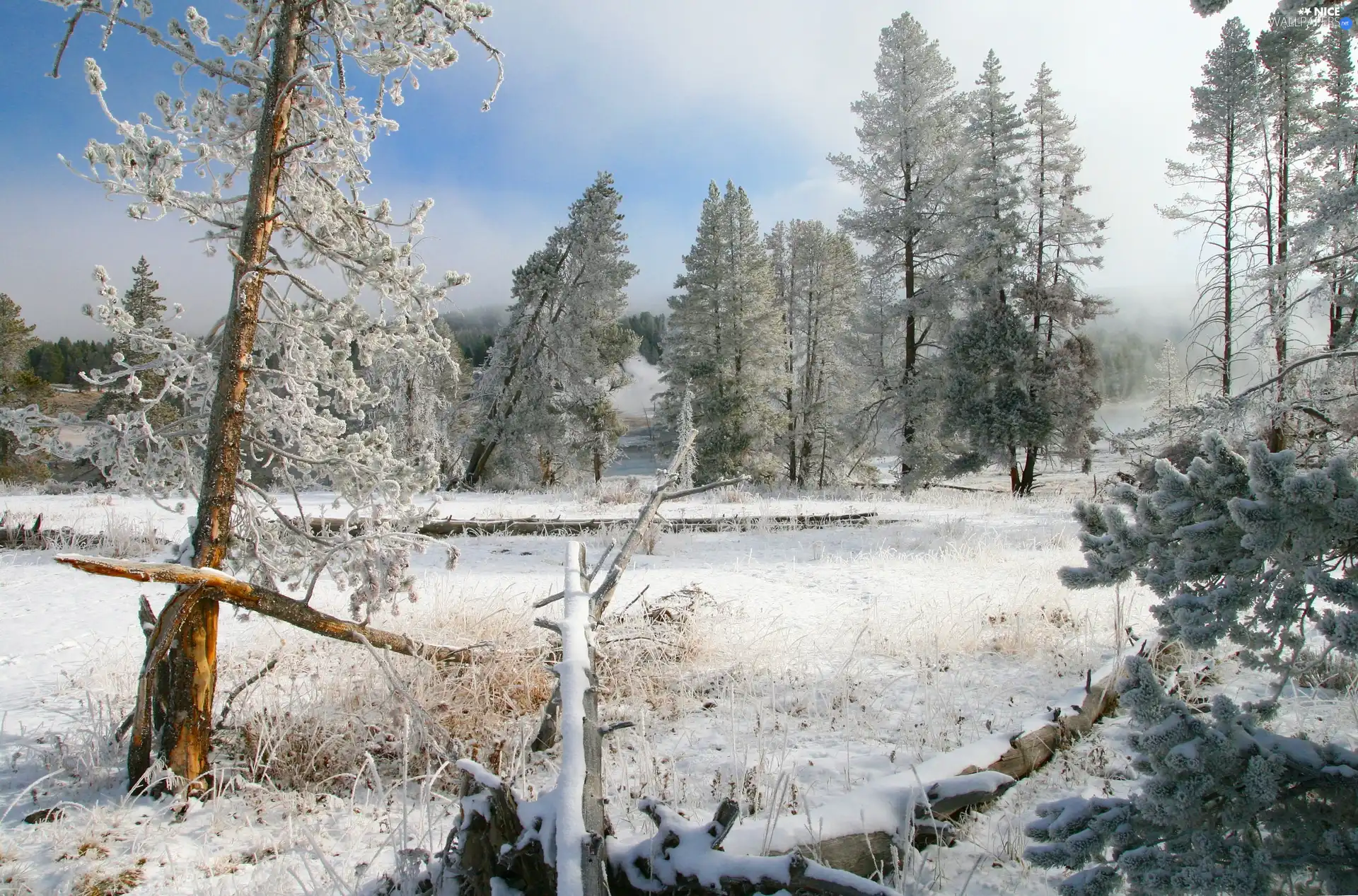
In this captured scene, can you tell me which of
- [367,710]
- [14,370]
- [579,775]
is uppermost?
[14,370]

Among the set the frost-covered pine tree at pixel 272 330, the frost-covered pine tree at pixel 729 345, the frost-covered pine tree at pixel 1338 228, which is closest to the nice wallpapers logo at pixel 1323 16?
the frost-covered pine tree at pixel 1338 228

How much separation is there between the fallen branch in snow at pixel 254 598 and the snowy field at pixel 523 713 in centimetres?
30

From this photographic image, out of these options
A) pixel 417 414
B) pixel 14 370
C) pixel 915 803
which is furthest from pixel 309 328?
pixel 14 370

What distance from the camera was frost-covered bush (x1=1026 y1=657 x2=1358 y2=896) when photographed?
1444 millimetres

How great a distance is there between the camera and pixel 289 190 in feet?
11.4

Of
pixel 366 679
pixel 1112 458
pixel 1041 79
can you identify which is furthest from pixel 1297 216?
pixel 1112 458

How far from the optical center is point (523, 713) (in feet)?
11.7

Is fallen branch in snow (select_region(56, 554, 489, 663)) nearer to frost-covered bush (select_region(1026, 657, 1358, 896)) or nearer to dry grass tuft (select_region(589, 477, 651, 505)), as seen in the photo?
frost-covered bush (select_region(1026, 657, 1358, 896))

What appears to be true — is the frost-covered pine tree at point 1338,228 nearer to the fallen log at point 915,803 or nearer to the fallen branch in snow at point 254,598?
the fallen log at point 915,803

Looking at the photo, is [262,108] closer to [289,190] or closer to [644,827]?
[289,190]

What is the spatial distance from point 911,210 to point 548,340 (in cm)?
1242

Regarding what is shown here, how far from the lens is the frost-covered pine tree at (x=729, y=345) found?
85.9ft

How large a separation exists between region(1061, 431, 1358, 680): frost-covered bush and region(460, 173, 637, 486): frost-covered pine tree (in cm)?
2175

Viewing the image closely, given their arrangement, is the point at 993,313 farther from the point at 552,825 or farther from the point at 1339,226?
the point at 552,825
